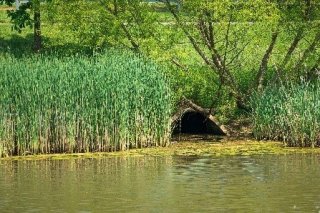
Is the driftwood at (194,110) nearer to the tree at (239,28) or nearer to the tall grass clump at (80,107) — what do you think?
the tree at (239,28)

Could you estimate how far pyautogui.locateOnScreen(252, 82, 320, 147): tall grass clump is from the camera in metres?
21.6

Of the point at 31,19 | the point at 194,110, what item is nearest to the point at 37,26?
the point at 31,19

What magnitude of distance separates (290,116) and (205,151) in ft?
7.13

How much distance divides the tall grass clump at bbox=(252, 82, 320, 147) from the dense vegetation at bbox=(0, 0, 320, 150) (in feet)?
0.19

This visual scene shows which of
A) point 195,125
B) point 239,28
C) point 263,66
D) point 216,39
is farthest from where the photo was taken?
point 195,125

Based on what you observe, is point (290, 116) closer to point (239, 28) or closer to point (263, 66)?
point (239, 28)

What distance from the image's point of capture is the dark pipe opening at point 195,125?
2576 centimetres

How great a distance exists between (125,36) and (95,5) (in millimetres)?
1313

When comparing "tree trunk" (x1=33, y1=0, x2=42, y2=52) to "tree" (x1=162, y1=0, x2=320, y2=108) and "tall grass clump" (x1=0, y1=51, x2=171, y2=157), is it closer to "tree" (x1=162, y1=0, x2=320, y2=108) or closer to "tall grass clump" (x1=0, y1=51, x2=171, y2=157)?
"tree" (x1=162, y1=0, x2=320, y2=108)

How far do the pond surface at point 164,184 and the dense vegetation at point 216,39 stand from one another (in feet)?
13.6

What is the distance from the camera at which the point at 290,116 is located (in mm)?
21750

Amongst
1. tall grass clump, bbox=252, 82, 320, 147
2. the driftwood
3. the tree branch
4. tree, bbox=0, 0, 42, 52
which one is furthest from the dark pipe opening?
tree, bbox=0, 0, 42, 52

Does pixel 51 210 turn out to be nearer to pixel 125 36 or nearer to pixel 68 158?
pixel 68 158

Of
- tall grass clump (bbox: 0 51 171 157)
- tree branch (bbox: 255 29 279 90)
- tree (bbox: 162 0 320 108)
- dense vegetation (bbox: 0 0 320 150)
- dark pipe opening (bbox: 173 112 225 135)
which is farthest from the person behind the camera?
dark pipe opening (bbox: 173 112 225 135)
